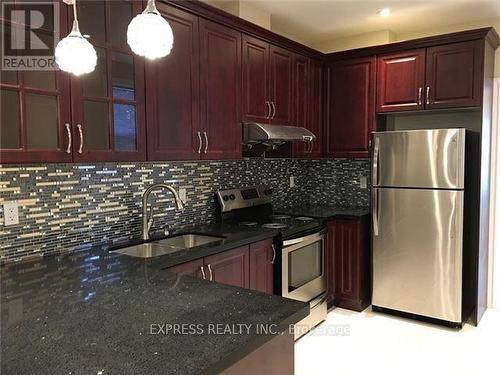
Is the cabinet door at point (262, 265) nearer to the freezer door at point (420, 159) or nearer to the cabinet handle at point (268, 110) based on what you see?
the cabinet handle at point (268, 110)

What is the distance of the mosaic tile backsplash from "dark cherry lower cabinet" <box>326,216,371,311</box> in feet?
2.61

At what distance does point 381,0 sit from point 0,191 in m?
2.97

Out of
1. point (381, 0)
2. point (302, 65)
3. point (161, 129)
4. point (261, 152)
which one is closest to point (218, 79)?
point (161, 129)

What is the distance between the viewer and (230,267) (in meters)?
2.49

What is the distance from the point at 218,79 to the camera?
2.81 metres

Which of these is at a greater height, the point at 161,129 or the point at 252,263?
the point at 161,129

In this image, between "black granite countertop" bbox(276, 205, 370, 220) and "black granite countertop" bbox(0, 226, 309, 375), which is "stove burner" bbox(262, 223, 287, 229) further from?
"black granite countertop" bbox(0, 226, 309, 375)

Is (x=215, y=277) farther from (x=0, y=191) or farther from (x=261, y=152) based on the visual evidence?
(x=261, y=152)

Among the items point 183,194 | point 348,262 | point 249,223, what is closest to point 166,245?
point 183,194

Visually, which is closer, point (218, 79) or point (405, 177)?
point (218, 79)

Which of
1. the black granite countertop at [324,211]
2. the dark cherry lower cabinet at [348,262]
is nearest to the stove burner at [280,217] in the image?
the black granite countertop at [324,211]

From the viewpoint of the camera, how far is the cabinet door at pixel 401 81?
3.52 m

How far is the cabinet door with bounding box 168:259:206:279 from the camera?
2.14 meters

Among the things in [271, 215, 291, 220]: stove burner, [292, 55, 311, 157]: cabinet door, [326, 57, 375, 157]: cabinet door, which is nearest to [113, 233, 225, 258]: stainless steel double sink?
[271, 215, 291, 220]: stove burner
